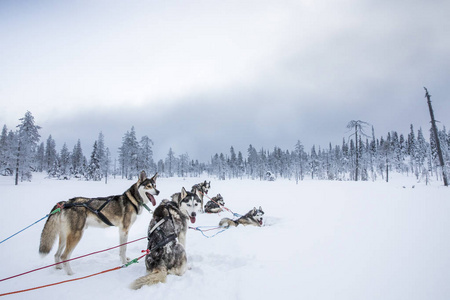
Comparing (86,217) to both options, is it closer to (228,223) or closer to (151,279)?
(151,279)

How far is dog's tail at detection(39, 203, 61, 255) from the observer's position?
395 cm

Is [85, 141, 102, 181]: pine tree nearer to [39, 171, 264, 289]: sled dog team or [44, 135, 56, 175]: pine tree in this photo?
[44, 135, 56, 175]: pine tree

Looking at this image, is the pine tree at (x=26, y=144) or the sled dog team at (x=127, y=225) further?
the pine tree at (x=26, y=144)

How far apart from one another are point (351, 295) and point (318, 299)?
52 cm

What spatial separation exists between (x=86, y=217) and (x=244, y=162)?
106 meters

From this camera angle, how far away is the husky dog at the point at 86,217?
A: 4039 mm

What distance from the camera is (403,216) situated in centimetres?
710

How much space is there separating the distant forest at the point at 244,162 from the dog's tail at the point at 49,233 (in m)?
28.5

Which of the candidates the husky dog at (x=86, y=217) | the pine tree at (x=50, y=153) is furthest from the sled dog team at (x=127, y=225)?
the pine tree at (x=50, y=153)

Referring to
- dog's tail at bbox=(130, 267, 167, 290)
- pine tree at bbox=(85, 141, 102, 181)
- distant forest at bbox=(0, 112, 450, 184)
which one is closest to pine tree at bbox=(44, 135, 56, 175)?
distant forest at bbox=(0, 112, 450, 184)

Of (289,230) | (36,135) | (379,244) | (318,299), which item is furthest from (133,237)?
(36,135)

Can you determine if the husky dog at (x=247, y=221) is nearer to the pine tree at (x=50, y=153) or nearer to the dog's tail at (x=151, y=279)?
the dog's tail at (x=151, y=279)

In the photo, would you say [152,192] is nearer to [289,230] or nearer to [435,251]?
[289,230]

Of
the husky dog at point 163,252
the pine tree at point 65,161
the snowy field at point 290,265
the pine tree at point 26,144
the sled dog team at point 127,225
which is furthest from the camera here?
the pine tree at point 65,161
